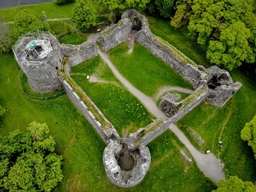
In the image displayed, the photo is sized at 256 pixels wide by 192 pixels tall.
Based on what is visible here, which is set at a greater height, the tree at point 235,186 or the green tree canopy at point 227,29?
the green tree canopy at point 227,29

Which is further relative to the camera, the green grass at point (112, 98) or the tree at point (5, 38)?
the tree at point (5, 38)

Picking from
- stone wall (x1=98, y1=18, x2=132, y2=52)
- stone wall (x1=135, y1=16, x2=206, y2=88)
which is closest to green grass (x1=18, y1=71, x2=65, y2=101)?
stone wall (x1=98, y1=18, x2=132, y2=52)

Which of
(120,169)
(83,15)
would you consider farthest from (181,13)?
(120,169)

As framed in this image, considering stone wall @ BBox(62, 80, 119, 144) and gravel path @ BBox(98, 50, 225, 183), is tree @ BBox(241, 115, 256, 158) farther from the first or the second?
stone wall @ BBox(62, 80, 119, 144)

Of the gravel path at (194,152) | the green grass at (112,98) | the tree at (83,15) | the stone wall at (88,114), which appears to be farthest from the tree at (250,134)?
the tree at (83,15)

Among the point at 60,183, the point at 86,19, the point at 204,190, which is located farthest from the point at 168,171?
the point at 86,19

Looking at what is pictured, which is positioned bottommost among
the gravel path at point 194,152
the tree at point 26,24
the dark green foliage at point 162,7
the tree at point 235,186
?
the gravel path at point 194,152

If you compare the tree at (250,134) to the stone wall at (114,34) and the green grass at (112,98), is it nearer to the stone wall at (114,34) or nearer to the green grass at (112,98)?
the green grass at (112,98)
